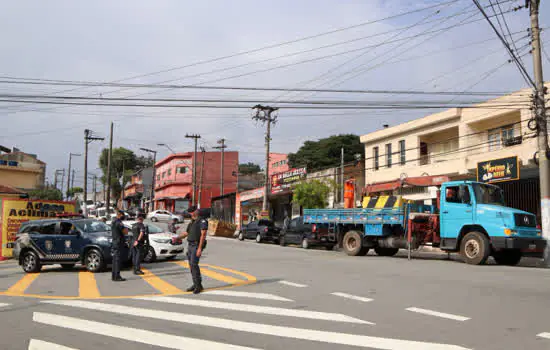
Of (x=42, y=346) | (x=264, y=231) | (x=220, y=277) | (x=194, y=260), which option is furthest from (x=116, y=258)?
(x=264, y=231)

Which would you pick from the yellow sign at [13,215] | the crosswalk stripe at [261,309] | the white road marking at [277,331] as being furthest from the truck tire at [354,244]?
the yellow sign at [13,215]

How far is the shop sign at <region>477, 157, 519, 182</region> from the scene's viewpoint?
21.8 m

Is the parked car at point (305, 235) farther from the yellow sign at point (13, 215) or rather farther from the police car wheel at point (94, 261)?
the yellow sign at point (13, 215)

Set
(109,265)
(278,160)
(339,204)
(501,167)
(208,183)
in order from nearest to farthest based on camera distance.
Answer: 1. (109,265)
2. (501,167)
3. (339,204)
4. (208,183)
5. (278,160)

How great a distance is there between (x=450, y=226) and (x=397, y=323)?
999cm

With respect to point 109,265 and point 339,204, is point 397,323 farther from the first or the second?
point 339,204

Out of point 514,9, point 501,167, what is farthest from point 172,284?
point 501,167

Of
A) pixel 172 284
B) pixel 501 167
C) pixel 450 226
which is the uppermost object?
pixel 501 167

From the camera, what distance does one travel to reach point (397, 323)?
6.44 meters

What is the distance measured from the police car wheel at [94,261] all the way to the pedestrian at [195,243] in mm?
4576

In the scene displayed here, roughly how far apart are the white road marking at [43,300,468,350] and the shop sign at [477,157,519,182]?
1883cm

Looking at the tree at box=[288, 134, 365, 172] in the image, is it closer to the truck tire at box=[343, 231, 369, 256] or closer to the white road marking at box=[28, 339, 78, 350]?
the truck tire at box=[343, 231, 369, 256]

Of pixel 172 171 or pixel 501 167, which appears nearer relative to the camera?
pixel 501 167

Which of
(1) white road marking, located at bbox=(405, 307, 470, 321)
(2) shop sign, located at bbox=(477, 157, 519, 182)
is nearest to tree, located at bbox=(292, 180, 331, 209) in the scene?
(2) shop sign, located at bbox=(477, 157, 519, 182)
